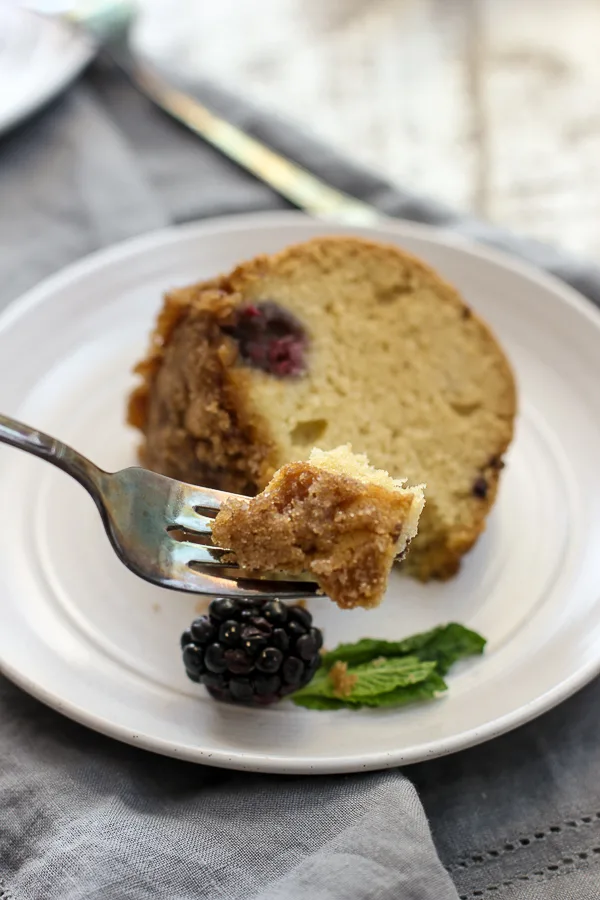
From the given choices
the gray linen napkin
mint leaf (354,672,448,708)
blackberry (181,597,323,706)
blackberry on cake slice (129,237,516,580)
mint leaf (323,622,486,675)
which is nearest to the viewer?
the gray linen napkin

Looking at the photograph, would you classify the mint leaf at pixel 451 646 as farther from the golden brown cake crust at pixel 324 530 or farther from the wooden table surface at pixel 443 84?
the wooden table surface at pixel 443 84

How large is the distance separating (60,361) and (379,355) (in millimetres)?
1081

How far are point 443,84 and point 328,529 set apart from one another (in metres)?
3.60

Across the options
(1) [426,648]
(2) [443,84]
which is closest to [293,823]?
(1) [426,648]

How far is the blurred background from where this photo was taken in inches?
171

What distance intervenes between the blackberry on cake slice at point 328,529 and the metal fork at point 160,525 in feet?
0.35

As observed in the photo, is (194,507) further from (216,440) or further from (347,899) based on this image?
(347,899)

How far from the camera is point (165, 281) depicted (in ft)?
11.1

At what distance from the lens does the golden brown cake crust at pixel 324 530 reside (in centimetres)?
193

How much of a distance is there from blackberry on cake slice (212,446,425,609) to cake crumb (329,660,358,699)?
380 millimetres

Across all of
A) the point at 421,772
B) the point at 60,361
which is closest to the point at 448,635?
the point at 421,772

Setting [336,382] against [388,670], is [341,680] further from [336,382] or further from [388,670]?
[336,382]

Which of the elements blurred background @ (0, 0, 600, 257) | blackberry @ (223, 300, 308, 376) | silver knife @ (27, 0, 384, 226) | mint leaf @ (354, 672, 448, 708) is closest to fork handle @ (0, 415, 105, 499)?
blackberry @ (223, 300, 308, 376)

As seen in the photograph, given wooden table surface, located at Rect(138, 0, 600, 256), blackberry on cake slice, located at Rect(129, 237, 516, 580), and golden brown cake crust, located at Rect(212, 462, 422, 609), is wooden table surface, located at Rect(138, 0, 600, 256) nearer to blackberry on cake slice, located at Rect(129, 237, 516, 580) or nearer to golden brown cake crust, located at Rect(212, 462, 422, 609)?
blackberry on cake slice, located at Rect(129, 237, 516, 580)
